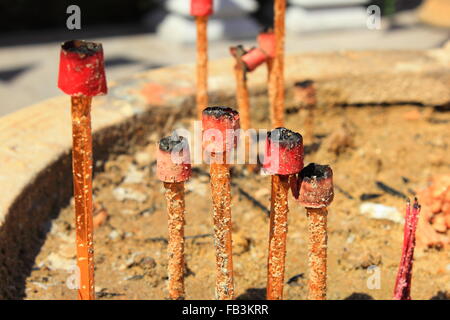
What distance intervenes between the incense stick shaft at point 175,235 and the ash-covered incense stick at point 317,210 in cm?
32

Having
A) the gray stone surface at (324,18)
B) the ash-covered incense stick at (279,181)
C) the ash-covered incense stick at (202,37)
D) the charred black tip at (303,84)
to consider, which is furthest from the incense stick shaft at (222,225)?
the gray stone surface at (324,18)

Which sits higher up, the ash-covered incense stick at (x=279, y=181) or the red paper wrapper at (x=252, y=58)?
the red paper wrapper at (x=252, y=58)

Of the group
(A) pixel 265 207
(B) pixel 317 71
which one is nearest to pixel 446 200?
(A) pixel 265 207

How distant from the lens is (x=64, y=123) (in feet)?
9.60

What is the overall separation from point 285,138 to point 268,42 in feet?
3.73

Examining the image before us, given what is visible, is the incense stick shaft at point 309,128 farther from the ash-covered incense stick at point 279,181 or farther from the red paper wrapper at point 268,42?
the ash-covered incense stick at point 279,181

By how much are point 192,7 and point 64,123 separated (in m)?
0.70

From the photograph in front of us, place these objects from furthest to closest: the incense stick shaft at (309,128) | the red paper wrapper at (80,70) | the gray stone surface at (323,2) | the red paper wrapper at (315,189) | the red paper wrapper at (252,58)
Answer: the gray stone surface at (323,2)
the incense stick shaft at (309,128)
the red paper wrapper at (252,58)
the red paper wrapper at (315,189)
the red paper wrapper at (80,70)

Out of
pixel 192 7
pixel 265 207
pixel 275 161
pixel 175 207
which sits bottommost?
pixel 265 207

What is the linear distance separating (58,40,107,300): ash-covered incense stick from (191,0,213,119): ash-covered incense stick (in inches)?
45.3

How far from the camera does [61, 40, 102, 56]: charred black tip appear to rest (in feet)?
5.27

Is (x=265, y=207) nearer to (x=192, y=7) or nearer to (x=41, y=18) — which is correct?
(x=192, y=7)

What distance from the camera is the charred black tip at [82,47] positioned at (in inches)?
63.2
